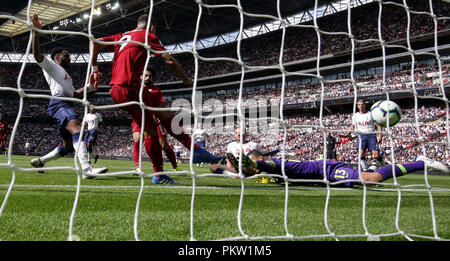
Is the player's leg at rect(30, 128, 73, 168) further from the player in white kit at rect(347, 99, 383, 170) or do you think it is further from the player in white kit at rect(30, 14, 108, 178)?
the player in white kit at rect(347, 99, 383, 170)

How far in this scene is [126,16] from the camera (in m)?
27.6

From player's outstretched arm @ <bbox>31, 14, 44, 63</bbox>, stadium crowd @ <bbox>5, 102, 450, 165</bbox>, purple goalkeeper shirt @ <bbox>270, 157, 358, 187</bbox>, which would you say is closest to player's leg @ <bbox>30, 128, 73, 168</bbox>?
player's outstretched arm @ <bbox>31, 14, 44, 63</bbox>

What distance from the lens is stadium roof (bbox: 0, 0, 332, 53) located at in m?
26.2

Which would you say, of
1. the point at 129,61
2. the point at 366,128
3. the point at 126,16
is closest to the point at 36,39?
the point at 129,61

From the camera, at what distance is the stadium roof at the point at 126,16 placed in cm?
2619

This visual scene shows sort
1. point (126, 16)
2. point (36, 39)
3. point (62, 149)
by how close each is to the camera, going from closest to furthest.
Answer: point (36, 39), point (62, 149), point (126, 16)

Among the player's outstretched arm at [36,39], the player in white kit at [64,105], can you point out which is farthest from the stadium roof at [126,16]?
the player's outstretched arm at [36,39]

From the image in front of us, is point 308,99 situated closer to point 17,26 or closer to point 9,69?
→ point 17,26

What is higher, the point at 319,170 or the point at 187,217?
the point at 319,170

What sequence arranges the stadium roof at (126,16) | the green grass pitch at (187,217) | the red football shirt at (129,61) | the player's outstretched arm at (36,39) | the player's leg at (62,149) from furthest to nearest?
the stadium roof at (126,16) → the player's leg at (62,149) → the red football shirt at (129,61) → the player's outstretched arm at (36,39) → the green grass pitch at (187,217)

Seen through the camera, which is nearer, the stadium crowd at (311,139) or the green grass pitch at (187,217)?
the green grass pitch at (187,217)

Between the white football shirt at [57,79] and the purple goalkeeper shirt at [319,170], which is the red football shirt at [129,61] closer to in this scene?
the white football shirt at [57,79]

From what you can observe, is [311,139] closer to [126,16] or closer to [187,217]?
[126,16]
